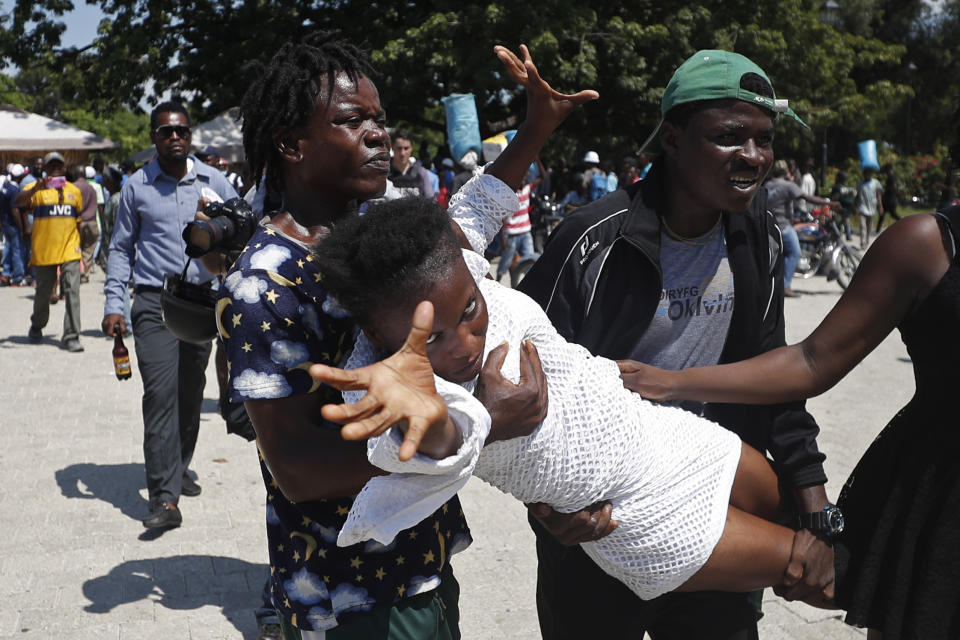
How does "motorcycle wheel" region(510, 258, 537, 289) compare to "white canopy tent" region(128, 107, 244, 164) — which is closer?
"motorcycle wheel" region(510, 258, 537, 289)

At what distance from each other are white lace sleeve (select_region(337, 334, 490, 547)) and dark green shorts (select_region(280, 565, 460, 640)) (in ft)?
1.33

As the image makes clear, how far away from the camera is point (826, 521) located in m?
2.30

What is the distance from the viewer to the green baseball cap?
2.57m

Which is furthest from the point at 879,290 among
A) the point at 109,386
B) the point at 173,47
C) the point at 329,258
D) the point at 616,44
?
the point at 173,47

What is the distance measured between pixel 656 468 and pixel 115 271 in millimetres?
4429

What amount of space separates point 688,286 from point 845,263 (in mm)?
12670

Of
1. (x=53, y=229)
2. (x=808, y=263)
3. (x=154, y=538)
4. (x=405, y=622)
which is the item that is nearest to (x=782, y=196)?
(x=808, y=263)

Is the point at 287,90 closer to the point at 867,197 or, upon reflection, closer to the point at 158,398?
the point at 158,398

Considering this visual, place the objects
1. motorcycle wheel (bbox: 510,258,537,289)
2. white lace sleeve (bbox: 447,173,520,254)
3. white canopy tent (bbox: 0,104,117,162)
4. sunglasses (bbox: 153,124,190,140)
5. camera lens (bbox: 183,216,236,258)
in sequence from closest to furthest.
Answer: white lace sleeve (bbox: 447,173,520,254) < camera lens (bbox: 183,216,236,258) < sunglasses (bbox: 153,124,190,140) < motorcycle wheel (bbox: 510,258,537,289) < white canopy tent (bbox: 0,104,117,162)

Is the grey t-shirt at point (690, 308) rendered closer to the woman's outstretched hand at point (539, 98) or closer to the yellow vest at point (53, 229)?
the woman's outstretched hand at point (539, 98)

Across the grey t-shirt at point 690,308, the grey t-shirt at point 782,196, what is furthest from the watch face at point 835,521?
the grey t-shirt at point 782,196

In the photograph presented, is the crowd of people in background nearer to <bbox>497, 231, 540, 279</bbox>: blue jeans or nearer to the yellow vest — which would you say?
the yellow vest

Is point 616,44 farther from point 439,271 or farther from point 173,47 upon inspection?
point 439,271

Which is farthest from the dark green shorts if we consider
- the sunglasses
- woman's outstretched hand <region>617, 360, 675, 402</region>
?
the sunglasses
